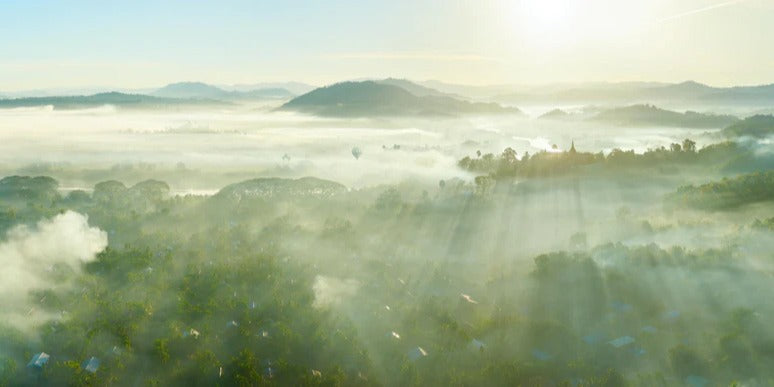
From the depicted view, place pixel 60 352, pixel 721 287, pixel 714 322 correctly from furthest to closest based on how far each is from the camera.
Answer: pixel 721 287 → pixel 714 322 → pixel 60 352

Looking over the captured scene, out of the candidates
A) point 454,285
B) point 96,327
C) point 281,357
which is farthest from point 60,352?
point 454,285

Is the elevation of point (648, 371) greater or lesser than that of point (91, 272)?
greater

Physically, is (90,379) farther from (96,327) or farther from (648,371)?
(648,371)

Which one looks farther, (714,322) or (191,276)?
(191,276)

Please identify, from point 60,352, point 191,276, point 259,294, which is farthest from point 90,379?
point 191,276

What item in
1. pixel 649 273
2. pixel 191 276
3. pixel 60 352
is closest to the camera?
pixel 60 352

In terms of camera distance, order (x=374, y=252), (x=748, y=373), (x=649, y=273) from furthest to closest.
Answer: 1. (x=374, y=252)
2. (x=649, y=273)
3. (x=748, y=373)

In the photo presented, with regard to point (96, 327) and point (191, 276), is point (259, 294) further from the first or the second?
point (96, 327)

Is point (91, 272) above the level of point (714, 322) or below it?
below

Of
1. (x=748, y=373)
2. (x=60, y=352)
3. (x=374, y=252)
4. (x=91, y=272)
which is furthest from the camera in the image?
(x=374, y=252)
